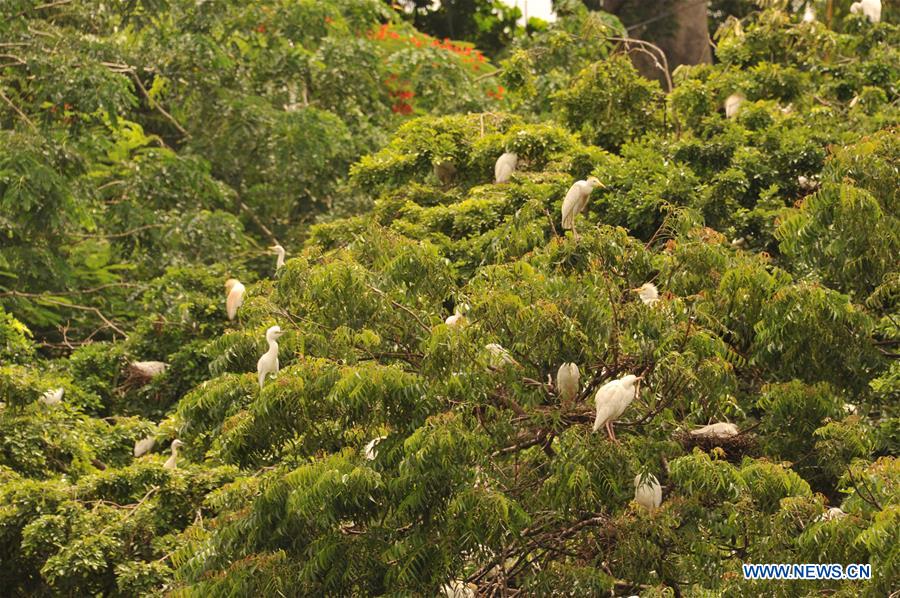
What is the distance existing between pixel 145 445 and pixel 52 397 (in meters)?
0.66

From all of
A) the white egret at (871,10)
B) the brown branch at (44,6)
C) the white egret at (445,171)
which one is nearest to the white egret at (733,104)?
the white egret at (871,10)

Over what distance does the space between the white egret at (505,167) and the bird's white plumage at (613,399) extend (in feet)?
14.5

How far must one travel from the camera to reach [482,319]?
602cm

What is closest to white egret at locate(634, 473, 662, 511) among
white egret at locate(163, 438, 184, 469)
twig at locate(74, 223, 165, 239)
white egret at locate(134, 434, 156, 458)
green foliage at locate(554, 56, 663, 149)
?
white egret at locate(163, 438, 184, 469)

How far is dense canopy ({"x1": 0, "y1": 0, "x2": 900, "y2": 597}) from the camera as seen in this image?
5629 mm

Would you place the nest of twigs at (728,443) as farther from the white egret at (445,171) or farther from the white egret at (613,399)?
the white egret at (445,171)

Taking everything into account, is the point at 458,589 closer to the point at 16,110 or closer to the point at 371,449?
the point at 371,449

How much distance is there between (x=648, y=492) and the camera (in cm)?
588

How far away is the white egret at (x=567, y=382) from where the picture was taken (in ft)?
19.8

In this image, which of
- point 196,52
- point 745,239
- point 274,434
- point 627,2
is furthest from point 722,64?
point 274,434

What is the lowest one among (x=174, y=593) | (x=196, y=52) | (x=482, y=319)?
(x=196, y=52)

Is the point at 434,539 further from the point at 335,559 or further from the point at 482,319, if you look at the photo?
the point at 482,319

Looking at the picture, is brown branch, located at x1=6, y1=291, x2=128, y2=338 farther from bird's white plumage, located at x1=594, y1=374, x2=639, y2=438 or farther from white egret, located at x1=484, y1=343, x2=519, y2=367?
bird's white plumage, located at x1=594, y1=374, x2=639, y2=438

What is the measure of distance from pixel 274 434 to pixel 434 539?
3.17 feet
